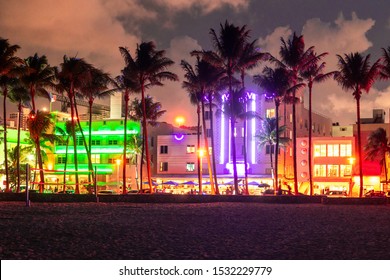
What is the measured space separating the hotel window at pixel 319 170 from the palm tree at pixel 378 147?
6488mm

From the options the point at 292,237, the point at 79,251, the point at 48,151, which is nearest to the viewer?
the point at 79,251

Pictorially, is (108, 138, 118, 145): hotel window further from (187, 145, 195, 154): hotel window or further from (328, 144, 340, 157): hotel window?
(328, 144, 340, 157): hotel window

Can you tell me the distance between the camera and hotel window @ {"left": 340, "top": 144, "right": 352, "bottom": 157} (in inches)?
3546

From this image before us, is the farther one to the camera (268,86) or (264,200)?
(268,86)

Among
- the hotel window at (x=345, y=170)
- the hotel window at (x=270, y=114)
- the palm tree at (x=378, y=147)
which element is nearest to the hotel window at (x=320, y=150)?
the hotel window at (x=345, y=170)

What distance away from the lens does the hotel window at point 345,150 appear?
9006 cm

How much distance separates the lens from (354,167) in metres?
91.1

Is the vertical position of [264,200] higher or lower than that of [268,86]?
lower

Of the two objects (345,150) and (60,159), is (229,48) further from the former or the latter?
(60,159)

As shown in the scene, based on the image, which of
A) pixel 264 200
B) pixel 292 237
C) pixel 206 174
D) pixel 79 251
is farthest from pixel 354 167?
pixel 79 251

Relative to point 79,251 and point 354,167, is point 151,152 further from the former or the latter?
point 79,251

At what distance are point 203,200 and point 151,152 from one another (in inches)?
2272

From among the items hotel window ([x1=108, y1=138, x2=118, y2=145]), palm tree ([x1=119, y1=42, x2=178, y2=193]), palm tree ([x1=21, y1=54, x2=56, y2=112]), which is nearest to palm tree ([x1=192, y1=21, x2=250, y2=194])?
palm tree ([x1=119, y1=42, x2=178, y2=193])
